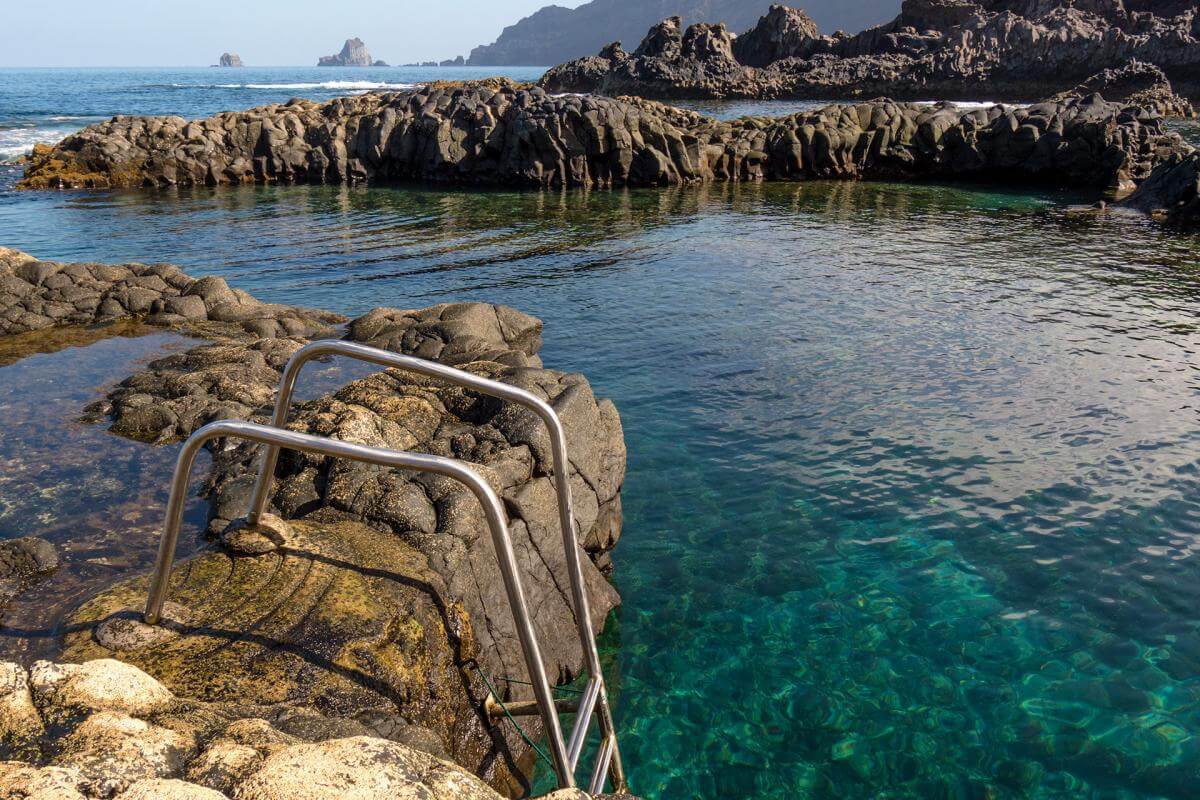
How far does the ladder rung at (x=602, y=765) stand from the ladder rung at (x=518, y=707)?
0.84 ft

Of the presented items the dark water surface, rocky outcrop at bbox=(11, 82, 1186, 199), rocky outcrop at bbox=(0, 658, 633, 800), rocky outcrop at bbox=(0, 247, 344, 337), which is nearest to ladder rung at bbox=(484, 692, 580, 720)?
the dark water surface

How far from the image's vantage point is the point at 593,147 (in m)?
35.8

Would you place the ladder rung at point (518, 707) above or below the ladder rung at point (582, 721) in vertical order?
below

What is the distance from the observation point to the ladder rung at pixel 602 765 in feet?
13.9

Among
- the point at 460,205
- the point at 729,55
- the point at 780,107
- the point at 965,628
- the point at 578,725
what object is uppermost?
the point at 729,55

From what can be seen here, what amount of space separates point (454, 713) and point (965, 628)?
4.55 m

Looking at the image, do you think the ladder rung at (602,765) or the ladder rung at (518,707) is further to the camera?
the ladder rung at (518,707)

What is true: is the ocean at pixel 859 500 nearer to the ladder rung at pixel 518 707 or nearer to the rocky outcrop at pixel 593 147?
the ladder rung at pixel 518 707

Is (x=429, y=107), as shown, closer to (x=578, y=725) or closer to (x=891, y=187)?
(x=891, y=187)

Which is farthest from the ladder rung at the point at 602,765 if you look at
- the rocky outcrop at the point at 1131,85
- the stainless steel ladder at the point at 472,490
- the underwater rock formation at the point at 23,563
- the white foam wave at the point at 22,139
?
the rocky outcrop at the point at 1131,85

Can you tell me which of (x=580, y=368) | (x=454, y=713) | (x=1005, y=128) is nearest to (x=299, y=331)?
(x=580, y=368)

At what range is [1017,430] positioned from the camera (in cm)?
1063

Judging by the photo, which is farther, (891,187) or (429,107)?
(429,107)

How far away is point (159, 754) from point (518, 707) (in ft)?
7.56
